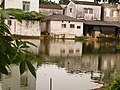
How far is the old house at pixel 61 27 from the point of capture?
39125mm

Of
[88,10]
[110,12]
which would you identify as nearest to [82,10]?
[88,10]

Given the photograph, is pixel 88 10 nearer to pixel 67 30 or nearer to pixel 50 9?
pixel 50 9

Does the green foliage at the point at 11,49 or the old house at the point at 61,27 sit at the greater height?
the green foliage at the point at 11,49

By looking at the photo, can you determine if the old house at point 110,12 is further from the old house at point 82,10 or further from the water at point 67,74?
the water at point 67,74

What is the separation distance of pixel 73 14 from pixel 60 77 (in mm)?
32316

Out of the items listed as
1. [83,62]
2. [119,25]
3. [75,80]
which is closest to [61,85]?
[75,80]

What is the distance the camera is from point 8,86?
10797 mm

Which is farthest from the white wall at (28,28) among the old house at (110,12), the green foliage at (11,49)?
the green foliage at (11,49)

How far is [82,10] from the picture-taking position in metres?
45.8

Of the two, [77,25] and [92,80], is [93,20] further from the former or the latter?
[92,80]

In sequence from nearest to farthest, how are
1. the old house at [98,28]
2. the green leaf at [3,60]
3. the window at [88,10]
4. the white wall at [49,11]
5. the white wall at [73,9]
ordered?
the green leaf at [3,60], the old house at [98,28], the white wall at [49,11], the white wall at [73,9], the window at [88,10]

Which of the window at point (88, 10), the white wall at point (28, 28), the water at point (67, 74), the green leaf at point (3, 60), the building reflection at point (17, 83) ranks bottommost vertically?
the water at point (67, 74)

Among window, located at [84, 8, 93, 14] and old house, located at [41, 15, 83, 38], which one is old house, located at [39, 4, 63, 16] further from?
old house, located at [41, 15, 83, 38]

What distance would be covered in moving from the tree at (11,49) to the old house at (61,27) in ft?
122
